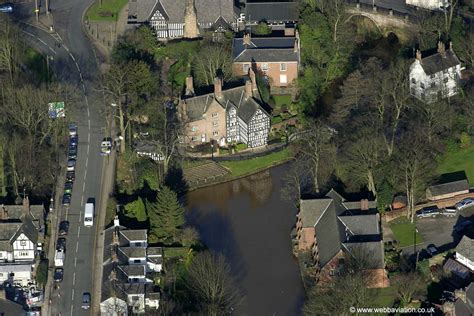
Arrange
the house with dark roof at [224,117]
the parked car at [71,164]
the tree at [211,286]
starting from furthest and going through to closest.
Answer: the house with dark roof at [224,117]
the parked car at [71,164]
the tree at [211,286]

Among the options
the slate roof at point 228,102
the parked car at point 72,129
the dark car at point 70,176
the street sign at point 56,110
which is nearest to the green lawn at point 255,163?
the slate roof at point 228,102

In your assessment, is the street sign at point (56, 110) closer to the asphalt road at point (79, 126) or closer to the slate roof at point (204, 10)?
the asphalt road at point (79, 126)

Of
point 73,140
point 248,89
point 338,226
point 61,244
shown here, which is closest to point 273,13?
point 248,89

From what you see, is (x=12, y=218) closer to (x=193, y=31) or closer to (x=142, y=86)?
(x=142, y=86)

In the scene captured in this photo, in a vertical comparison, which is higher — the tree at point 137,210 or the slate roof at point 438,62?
the slate roof at point 438,62

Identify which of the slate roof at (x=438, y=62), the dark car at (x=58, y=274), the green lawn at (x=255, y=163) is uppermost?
the slate roof at (x=438, y=62)

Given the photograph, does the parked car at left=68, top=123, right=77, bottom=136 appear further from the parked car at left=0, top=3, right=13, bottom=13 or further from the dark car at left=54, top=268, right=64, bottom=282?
the parked car at left=0, top=3, right=13, bottom=13

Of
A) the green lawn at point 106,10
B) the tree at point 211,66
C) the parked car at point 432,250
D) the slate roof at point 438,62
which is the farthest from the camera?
the green lawn at point 106,10

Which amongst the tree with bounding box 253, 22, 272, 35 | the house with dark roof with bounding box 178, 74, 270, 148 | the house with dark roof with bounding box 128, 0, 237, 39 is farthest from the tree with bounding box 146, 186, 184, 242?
the house with dark roof with bounding box 128, 0, 237, 39
